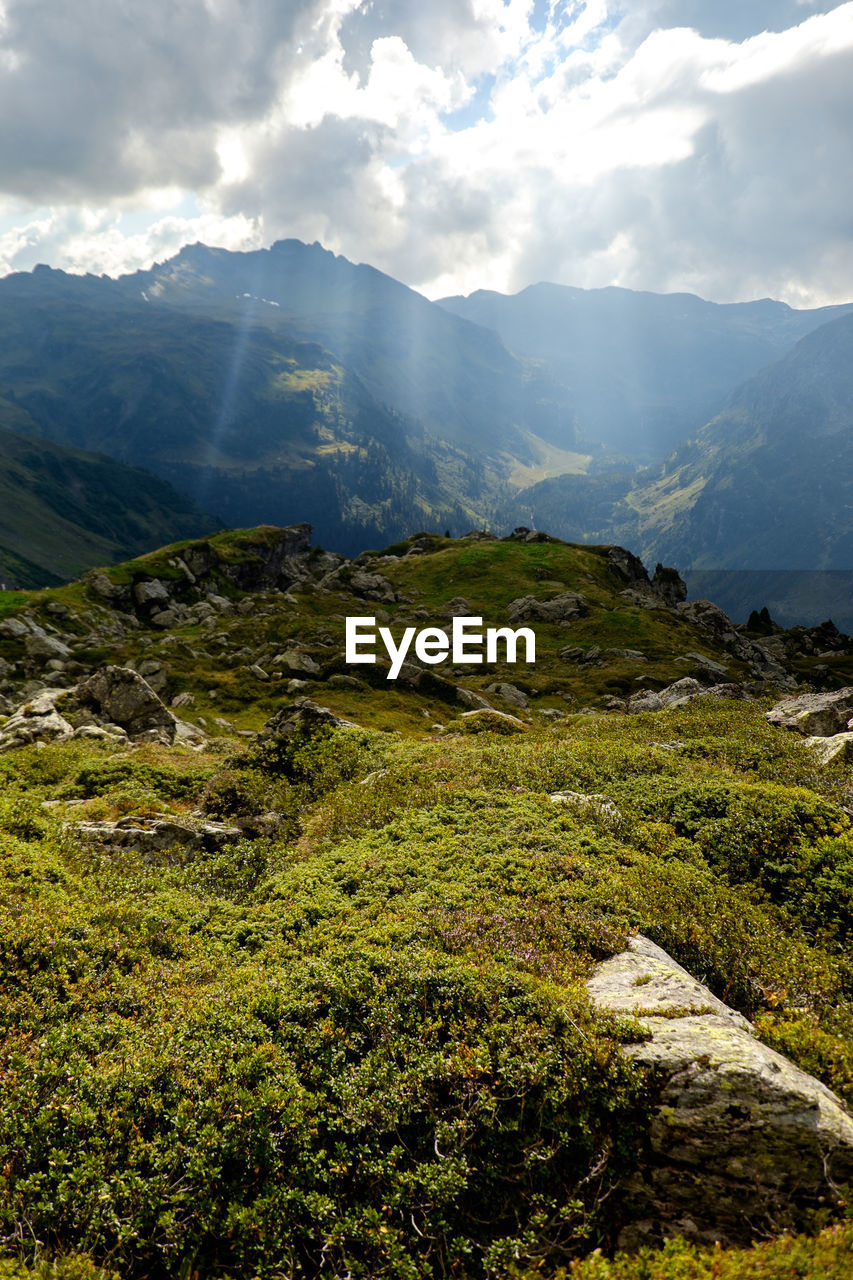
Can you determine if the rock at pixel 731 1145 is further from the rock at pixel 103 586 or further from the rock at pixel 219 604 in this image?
the rock at pixel 103 586

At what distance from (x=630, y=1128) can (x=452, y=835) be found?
11743 millimetres

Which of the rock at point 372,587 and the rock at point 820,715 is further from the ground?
the rock at point 372,587

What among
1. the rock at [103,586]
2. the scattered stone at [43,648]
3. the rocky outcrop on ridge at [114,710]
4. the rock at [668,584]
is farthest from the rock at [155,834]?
the rock at [668,584]

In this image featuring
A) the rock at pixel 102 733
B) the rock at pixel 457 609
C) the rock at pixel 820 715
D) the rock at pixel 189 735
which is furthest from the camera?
the rock at pixel 457 609

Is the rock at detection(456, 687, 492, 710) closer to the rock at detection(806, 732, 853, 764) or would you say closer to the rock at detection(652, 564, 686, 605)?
the rock at detection(806, 732, 853, 764)

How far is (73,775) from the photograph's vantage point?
28828 mm

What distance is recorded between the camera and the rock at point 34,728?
36.0 metres

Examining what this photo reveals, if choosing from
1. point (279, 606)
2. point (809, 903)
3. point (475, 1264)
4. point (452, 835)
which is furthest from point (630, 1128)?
point (279, 606)

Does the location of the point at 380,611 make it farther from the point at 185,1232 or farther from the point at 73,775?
the point at 185,1232

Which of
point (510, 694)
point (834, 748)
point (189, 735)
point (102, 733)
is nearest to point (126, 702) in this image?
point (189, 735)

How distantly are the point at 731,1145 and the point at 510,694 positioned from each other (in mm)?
65507

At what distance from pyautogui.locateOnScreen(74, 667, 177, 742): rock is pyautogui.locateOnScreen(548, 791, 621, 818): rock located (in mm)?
31881

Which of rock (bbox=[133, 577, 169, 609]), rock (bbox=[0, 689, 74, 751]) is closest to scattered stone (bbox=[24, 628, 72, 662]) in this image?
rock (bbox=[0, 689, 74, 751])

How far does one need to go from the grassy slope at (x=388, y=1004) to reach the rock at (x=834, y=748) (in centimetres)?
160
